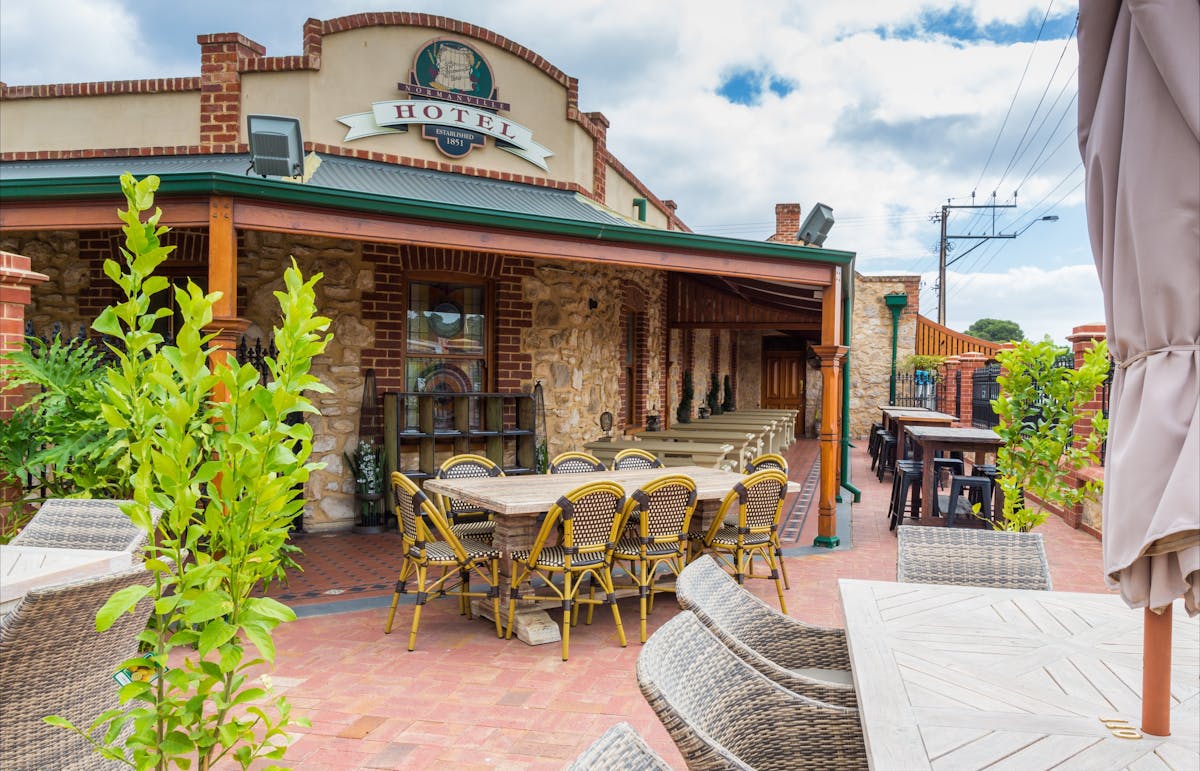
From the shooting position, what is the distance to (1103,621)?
2523mm

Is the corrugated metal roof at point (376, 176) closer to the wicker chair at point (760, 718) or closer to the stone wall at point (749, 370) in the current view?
the wicker chair at point (760, 718)

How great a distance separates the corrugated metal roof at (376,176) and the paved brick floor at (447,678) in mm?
3454

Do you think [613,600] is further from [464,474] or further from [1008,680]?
[1008,680]

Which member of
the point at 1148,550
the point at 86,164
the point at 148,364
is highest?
the point at 86,164

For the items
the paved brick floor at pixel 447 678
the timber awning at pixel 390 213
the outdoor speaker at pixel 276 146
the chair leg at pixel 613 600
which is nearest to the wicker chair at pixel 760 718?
the paved brick floor at pixel 447 678

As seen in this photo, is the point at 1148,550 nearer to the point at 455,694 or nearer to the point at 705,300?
the point at 455,694

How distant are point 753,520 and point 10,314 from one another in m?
4.73

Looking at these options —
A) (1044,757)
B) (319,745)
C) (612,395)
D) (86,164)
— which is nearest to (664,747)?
(319,745)

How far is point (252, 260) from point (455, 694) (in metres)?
5.01

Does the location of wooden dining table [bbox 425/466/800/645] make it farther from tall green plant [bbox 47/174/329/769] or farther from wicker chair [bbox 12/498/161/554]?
tall green plant [bbox 47/174/329/769]

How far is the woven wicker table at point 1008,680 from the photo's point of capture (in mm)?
1610

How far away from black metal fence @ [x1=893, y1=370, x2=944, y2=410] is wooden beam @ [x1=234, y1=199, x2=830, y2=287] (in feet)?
43.3

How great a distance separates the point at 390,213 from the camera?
17.6 ft

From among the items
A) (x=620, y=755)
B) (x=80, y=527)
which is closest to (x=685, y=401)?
(x=80, y=527)
